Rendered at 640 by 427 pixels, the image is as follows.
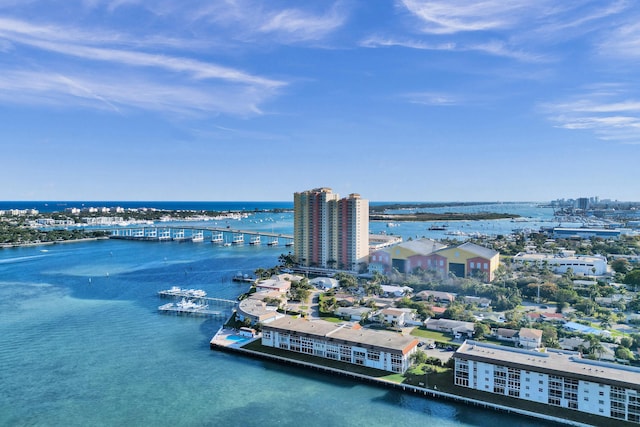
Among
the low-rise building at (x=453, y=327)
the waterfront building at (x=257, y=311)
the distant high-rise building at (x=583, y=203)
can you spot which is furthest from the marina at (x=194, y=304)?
the distant high-rise building at (x=583, y=203)

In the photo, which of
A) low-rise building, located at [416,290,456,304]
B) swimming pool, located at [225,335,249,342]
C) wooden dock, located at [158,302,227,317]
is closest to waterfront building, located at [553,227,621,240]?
low-rise building, located at [416,290,456,304]

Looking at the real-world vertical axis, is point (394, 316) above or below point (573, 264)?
below

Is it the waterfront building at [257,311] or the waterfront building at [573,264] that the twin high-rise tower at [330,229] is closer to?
the waterfront building at [257,311]

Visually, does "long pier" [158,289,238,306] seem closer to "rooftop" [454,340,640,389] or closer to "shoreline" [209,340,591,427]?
"shoreline" [209,340,591,427]

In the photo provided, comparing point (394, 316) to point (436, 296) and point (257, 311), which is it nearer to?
point (436, 296)

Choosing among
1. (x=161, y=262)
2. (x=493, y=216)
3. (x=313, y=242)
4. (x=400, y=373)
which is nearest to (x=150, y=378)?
(x=400, y=373)

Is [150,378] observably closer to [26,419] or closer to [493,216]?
[26,419]

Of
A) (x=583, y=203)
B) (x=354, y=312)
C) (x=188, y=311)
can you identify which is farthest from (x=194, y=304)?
(x=583, y=203)
